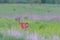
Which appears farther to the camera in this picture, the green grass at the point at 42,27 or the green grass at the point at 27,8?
the green grass at the point at 27,8

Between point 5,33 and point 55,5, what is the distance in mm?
3306

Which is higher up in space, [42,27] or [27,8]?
[42,27]

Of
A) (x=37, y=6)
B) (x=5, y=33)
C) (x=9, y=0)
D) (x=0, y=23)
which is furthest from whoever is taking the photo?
(x=37, y=6)

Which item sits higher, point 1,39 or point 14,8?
point 1,39

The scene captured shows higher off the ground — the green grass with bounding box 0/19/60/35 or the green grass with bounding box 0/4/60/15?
the green grass with bounding box 0/19/60/35

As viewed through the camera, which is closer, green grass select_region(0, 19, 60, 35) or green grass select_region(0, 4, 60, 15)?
green grass select_region(0, 19, 60, 35)

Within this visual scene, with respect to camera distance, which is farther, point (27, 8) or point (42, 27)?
point (27, 8)

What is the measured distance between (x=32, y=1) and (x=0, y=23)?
219cm

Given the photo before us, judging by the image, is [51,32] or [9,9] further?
[9,9]

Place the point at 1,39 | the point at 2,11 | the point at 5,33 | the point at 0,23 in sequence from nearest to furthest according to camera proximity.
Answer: the point at 1,39
the point at 5,33
the point at 0,23
the point at 2,11

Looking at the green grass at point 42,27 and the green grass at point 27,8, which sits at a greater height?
the green grass at point 42,27

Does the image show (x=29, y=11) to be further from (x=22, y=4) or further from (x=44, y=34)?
(x=44, y=34)

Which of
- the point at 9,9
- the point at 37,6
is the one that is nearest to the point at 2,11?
the point at 9,9

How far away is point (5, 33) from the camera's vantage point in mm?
3396
